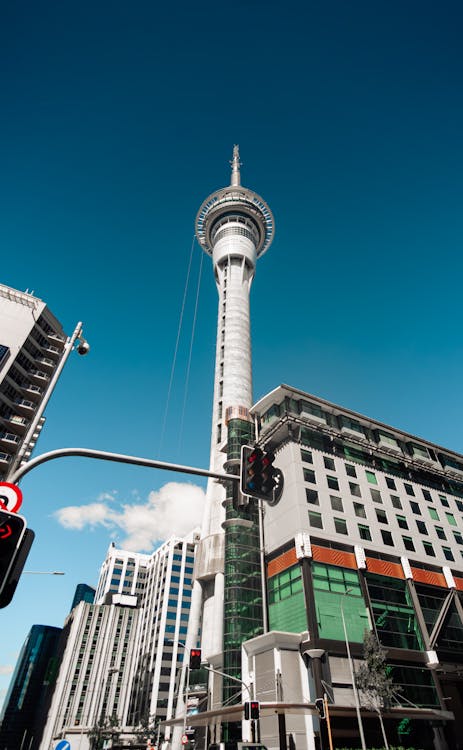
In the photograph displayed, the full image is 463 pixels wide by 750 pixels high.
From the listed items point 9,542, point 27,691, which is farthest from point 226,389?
point 27,691

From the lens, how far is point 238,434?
209 ft

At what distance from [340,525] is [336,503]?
2.76m

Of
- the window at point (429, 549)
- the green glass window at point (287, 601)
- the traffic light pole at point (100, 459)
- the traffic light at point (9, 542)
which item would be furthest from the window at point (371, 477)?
the traffic light at point (9, 542)

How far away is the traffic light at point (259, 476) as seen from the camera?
340 inches

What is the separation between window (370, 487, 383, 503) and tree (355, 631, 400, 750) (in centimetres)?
1864

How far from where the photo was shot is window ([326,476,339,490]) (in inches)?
2041

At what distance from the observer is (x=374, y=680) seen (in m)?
35.5

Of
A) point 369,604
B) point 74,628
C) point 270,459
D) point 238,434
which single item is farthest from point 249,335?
point 74,628

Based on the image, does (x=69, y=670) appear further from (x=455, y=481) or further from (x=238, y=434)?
(x=455, y=481)

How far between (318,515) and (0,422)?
129ft

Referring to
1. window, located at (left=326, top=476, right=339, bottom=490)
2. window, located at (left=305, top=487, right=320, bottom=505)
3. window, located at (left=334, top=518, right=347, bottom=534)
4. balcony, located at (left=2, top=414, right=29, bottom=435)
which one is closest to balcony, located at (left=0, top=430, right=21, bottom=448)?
balcony, located at (left=2, top=414, right=29, bottom=435)

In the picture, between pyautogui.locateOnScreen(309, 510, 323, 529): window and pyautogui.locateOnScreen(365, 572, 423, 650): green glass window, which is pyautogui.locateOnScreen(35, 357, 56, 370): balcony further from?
pyautogui.locateOnScreen(365, 572, 423, 650): green glass window

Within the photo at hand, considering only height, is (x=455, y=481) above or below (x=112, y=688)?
above

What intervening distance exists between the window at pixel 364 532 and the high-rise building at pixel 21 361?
39.7 metres
